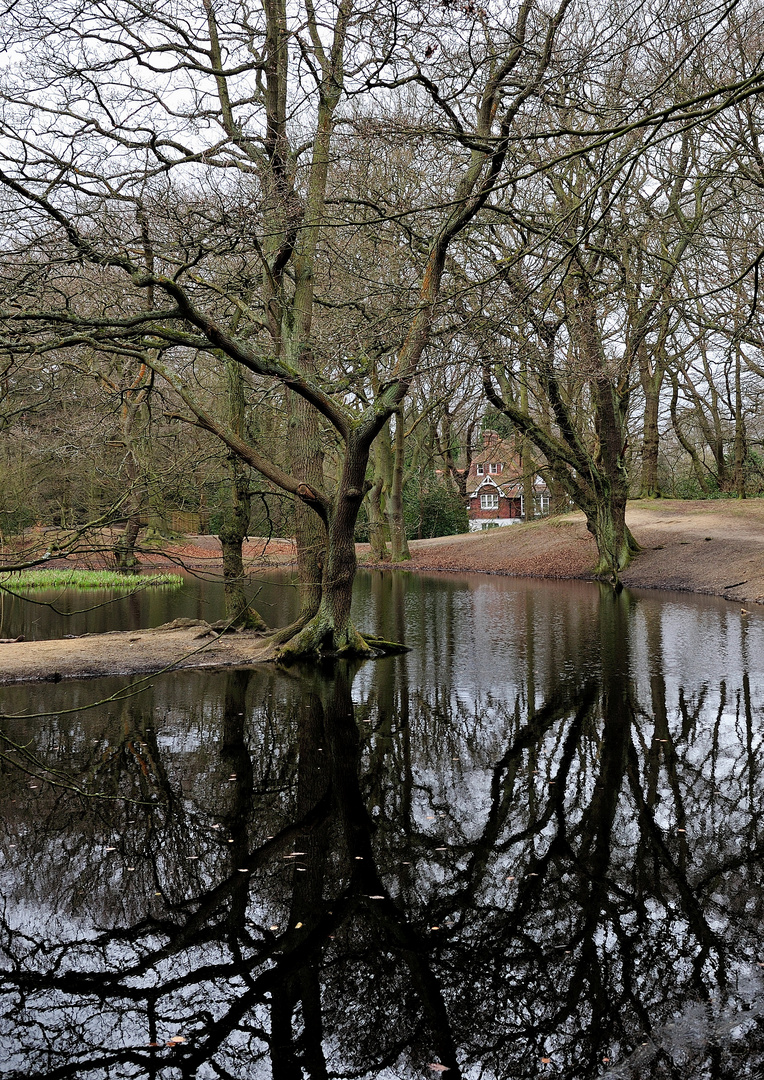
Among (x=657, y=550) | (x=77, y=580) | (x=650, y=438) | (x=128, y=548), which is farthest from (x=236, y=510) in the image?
(x=650, y=438)

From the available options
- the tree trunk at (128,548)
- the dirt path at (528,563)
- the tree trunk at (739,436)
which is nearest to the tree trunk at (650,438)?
the dirt path at (528,563)

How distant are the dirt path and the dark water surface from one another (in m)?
1.35

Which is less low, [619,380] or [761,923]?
[619,380]

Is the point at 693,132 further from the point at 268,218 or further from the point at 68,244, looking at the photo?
the point at 68,244

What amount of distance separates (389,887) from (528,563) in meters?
27.0

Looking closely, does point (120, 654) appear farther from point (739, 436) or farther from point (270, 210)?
point (739, 436)

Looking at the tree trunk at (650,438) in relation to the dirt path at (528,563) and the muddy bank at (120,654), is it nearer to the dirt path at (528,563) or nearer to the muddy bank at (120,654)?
the dirt path at (528,563)

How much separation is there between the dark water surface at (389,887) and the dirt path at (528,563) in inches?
53.0

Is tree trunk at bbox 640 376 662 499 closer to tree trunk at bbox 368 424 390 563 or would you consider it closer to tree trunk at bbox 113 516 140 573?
tree trunk at bbox 368 424 390 563

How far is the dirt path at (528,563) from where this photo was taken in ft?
40.5

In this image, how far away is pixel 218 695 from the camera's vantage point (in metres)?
10.6

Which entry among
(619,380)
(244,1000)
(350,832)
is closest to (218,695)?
(350,832)

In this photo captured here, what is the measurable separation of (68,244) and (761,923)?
349 inches

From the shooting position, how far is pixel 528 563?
31.4 m
